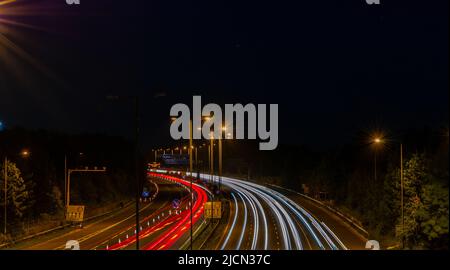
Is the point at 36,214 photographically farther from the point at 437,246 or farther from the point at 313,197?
the point at 437,246

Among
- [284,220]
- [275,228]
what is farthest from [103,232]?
[284,220]

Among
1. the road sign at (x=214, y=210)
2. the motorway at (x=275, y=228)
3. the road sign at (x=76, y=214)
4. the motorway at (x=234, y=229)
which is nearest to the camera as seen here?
the motorway at (x=275, y=228)

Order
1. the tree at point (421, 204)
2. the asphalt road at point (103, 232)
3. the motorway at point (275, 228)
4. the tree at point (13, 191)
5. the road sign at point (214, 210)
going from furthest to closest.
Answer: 1. the road sign at point (214, 210)
2. the tree at point (13, 191)
3. the asphalt road at point (103, 232)
4. the motorway at point (275, 228)
5. the tree at point (421, 204)

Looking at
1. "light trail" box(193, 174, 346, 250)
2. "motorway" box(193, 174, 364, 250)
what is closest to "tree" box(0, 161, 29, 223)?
"motorway" box(193, 174, 364, 250)

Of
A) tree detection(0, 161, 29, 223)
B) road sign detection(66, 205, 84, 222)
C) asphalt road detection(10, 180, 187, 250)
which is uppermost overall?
tree detection(0, 161, 29, 223)

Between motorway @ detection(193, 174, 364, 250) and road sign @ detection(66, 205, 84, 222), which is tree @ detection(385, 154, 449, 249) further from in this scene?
road sign @ detection(66, 205, 84, 222)

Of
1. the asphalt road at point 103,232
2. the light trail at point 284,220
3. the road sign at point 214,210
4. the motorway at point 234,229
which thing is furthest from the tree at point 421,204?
the asphalt road at point 103,232

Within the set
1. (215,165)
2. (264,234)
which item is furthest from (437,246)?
(215,165)

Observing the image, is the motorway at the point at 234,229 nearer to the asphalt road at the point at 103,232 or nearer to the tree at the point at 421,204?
the asphalt road at the point at 103,232

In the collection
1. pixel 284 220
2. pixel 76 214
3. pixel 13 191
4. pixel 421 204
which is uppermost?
pixel 421 204

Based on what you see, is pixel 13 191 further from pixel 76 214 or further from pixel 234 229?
pixel 234 229

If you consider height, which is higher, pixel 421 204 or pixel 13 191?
pixel 421 204
